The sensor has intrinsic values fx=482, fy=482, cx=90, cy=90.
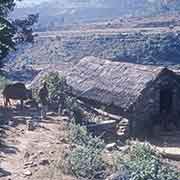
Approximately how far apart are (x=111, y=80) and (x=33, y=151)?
796 centimetres

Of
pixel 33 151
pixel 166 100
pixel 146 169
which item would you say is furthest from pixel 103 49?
pixel 146 169

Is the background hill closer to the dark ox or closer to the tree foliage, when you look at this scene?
the tree foliage

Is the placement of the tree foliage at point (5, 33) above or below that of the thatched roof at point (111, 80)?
above

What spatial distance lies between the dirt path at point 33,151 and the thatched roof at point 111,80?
2.85 m

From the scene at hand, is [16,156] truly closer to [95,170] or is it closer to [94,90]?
[95,170]

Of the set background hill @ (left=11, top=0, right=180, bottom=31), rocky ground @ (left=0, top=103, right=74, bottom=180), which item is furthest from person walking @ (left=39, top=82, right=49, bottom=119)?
background hill @ (left=11, top=0, right=180, bottom=31)

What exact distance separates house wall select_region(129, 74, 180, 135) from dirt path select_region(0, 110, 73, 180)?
3123 millimetres

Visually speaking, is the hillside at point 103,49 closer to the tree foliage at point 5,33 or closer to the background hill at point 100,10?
the tree foliage at point 5,33

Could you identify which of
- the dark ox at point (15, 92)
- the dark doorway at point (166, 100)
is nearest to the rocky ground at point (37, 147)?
the dark ox at point (15, 92)

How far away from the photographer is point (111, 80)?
22047 mm

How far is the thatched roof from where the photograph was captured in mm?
20469

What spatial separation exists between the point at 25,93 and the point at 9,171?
9.53 metres

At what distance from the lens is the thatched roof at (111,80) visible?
20.5m

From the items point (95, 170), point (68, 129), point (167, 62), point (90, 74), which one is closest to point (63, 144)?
point (68, 129)
